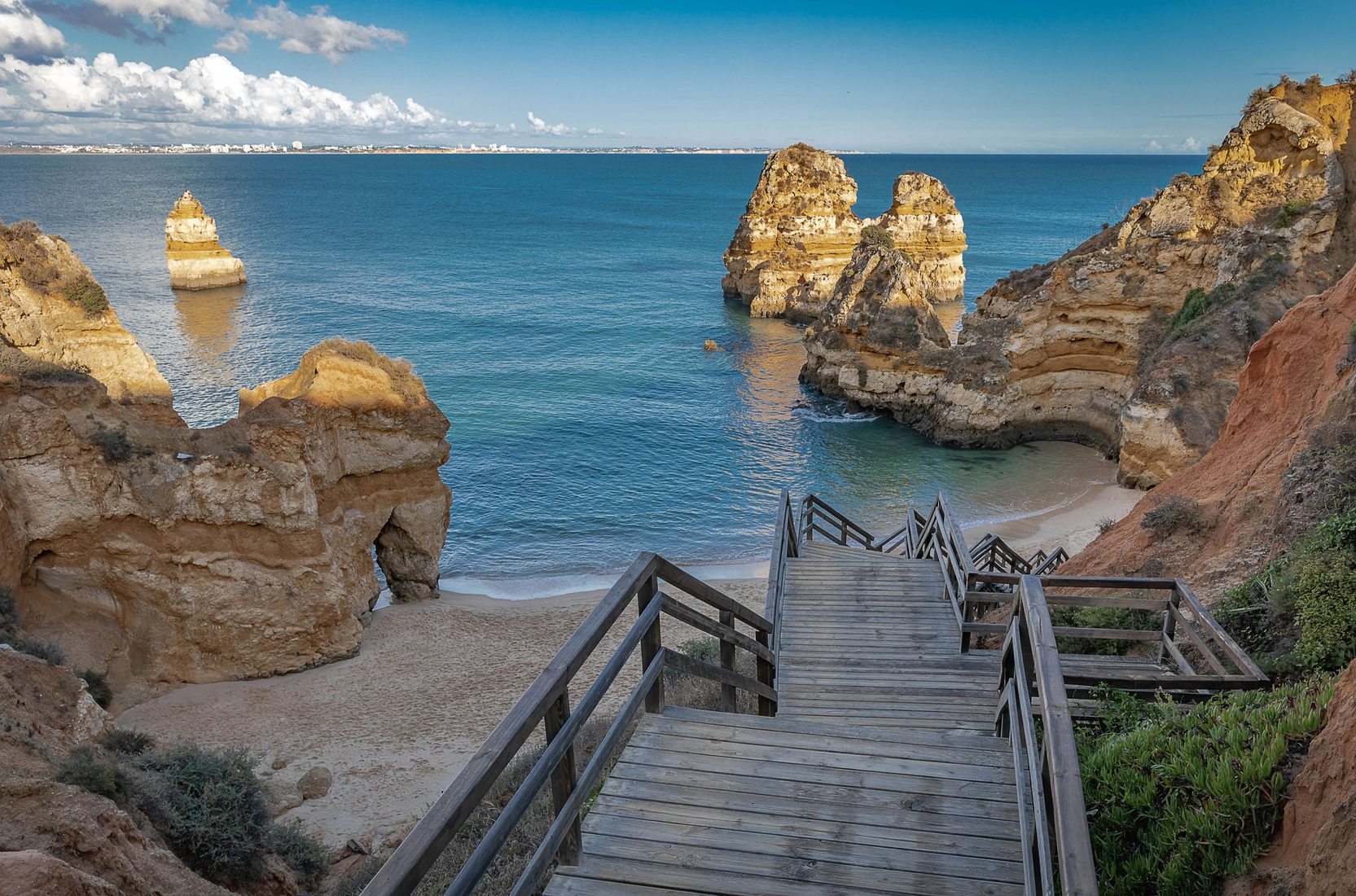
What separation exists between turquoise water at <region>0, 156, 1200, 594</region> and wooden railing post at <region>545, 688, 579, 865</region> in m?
21.0

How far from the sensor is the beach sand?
1306cm

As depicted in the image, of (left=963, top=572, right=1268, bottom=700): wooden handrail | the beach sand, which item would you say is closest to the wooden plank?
(left=963, top=572, right=1268, bottom=700): wooden handrail

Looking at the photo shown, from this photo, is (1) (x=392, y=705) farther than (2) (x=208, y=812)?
Yes

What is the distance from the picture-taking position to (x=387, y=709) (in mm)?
16156

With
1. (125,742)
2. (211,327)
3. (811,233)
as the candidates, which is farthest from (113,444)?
(811,233)

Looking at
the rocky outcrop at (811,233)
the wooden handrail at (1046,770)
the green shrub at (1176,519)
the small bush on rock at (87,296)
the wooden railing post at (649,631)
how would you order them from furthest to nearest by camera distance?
1. the rocky outcrop at (811,233)
2. the small bush on rock at (87,296)
3. the green shrub at (1176,519)
4. the wooden railing post at (649,631)
5. the wooden handrail at (1046,770)

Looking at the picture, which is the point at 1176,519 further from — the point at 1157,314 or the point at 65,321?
the point at 1157,314

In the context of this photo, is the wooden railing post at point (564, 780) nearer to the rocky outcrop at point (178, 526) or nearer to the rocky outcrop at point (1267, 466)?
the rocky outcrop at point (1267, 466)

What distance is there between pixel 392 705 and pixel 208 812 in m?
7.84

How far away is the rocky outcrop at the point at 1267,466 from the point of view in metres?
8.20

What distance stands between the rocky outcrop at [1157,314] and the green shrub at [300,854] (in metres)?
24.3

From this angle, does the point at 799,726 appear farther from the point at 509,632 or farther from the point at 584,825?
the point at 509,632

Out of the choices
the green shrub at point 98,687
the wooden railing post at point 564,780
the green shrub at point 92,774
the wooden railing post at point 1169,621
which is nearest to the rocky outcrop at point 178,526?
the green shrub at point 98,687

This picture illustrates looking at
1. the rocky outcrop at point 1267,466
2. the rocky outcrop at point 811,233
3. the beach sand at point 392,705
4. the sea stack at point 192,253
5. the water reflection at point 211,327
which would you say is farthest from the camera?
the sea stack at point 192,253
